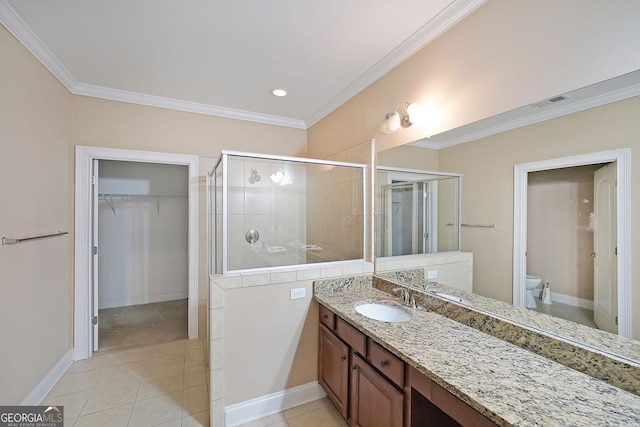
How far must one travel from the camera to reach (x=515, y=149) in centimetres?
137

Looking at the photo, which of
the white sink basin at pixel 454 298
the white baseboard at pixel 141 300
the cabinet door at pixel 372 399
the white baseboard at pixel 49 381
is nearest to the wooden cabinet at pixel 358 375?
the cabinet door at pixel 372 399

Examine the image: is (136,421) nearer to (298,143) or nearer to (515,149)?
(515,149)

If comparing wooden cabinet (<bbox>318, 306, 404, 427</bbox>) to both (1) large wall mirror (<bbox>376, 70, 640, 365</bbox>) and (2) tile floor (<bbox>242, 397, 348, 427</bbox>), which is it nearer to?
(2) tile floor (<bbox>242, 397, 348, 427</bbox>)

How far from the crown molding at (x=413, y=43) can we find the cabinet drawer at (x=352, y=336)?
1.96 metres

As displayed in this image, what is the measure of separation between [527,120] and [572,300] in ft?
2.77

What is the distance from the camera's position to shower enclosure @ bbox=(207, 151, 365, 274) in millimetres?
2055

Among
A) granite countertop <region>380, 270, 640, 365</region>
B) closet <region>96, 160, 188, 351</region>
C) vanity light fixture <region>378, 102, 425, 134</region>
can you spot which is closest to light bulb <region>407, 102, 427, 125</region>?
vanity light fixture <region>378, 102, 425, 134</region>

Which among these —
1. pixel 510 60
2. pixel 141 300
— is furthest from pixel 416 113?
pixel 141 300

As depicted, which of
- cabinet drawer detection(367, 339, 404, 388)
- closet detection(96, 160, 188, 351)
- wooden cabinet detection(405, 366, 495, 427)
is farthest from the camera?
closet detection(96, 160, 188, 351)

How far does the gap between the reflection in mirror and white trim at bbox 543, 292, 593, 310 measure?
0.52 m

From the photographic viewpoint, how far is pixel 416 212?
6.63 ft

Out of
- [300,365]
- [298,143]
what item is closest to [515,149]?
[300,365]

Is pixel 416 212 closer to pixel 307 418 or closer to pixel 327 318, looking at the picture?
pixel 327 318

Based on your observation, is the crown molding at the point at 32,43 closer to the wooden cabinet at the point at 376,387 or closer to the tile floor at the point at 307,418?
the wooden cabinet at the point at 376,387
